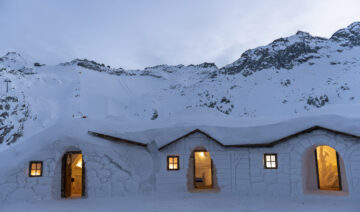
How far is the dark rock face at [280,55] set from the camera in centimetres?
5116

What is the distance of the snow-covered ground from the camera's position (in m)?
9.34

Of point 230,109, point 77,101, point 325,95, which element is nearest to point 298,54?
point 325,95

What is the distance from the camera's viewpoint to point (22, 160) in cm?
1196

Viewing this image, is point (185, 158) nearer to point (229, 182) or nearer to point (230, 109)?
point (229, 182)

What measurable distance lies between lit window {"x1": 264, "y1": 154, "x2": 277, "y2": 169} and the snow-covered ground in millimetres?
1446

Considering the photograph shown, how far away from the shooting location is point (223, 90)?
47625 mm

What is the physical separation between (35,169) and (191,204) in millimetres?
7001

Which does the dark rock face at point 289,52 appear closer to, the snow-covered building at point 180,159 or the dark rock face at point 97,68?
the dark rock face at point 97,68

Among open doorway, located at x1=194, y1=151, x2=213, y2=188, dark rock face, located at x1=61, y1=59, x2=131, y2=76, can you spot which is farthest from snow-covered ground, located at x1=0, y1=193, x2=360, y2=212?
dark rock face, located at x1=61, y1=59, x2=131, y2=76

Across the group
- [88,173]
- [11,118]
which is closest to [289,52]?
[88,173]

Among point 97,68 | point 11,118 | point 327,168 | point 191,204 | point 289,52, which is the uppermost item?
point 97,68

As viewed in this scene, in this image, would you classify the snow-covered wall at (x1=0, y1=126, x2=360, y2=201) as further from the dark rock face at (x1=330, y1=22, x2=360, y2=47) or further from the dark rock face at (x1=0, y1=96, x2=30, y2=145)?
the dark rock face at (x1=330, y1=22, x2=360, y2=47)

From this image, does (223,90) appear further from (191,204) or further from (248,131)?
(191,204)

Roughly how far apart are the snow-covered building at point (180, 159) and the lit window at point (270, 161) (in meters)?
0.04
